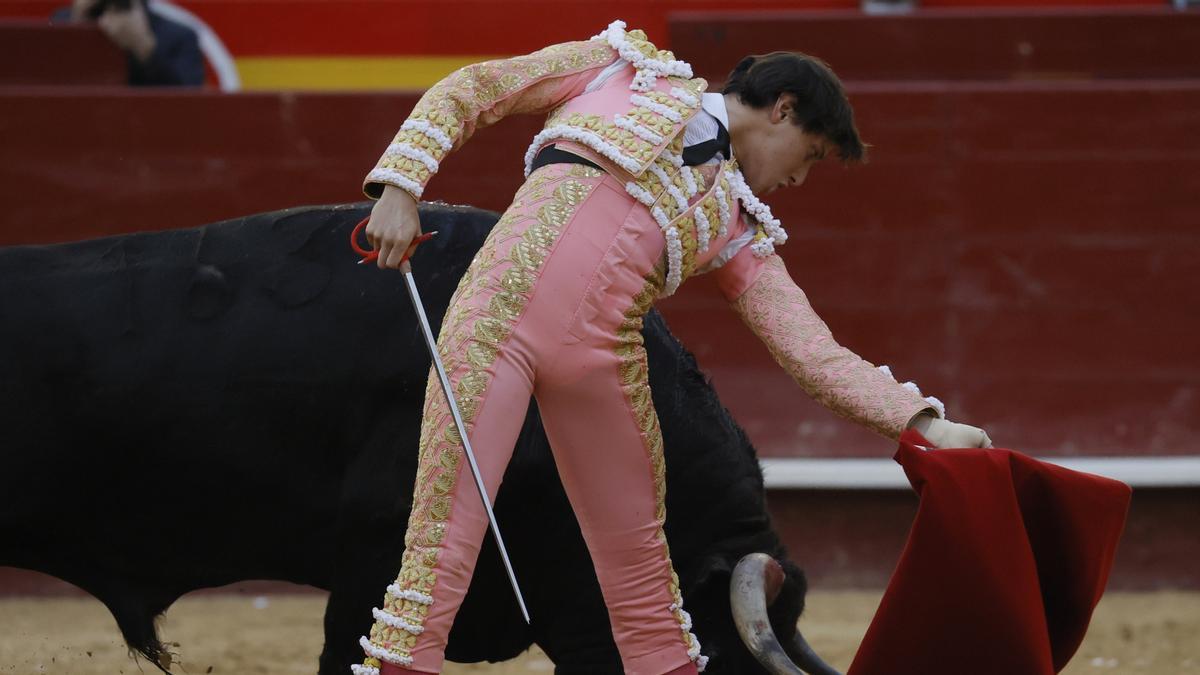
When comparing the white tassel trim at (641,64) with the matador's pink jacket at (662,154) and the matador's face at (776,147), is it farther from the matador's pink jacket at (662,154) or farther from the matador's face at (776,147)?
the matador's face at (776,147)

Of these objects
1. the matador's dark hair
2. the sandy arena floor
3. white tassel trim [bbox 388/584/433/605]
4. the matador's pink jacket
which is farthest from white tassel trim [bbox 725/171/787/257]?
the sandy arena floor

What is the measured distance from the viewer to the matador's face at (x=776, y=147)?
7.49 ft

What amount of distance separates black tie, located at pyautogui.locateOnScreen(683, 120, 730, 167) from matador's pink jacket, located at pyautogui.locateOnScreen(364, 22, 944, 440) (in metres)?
0.01

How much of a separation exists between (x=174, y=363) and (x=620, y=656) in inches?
35.6

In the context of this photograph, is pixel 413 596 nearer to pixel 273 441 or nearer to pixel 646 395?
pixel 646 395

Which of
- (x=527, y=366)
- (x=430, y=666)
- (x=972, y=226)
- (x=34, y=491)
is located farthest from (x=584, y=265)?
(x=972, y=226)

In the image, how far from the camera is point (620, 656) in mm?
2521

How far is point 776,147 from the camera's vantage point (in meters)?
2.31

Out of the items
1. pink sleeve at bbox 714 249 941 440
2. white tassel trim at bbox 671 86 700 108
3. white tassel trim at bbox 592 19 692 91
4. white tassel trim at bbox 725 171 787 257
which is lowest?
pink sleeve at bbox 714 249 941 440

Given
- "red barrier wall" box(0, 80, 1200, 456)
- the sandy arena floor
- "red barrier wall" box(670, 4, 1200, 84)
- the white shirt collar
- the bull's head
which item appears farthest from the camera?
"red barrier wall" box(670, 4, 1200, 84)

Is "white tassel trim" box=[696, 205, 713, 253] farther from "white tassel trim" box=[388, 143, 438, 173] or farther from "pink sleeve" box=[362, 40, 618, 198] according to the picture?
"white tassel trim" box=[388, 143, 438, 173]

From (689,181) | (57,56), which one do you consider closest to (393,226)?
(689,181)

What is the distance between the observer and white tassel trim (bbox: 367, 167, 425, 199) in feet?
6.85

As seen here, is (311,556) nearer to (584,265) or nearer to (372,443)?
(372,443)
